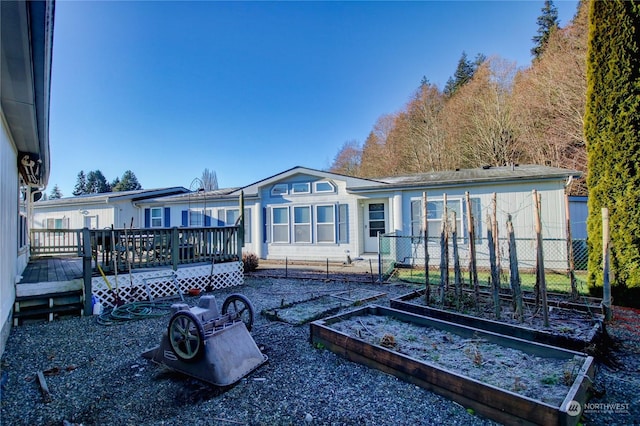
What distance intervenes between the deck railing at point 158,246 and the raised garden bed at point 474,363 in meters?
4.55

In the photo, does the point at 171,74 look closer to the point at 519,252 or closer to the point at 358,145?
the point at 519,252

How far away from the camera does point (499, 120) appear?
1897 cm

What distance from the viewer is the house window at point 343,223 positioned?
1205cm

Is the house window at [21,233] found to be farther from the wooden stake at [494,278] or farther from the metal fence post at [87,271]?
the wooden stake at [494,278]

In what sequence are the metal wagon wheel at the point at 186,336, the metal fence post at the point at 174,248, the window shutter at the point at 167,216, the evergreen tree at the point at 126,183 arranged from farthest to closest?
the evergreen tree at the point at 126,183
the window shutter at the point at 167,216
the metal fence post at the point at 174,248
the metal wagon wheel at the point at 186,336

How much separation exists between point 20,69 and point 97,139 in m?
19.2

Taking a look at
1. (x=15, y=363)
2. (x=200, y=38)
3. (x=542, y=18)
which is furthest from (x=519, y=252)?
(x=542, y=18)

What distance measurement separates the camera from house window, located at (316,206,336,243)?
12.3 metres

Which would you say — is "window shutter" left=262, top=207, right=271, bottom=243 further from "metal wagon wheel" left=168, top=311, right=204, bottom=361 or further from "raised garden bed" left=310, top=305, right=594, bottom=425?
"metal wagon wheel" left=168, top=311, right=204, bottom=361

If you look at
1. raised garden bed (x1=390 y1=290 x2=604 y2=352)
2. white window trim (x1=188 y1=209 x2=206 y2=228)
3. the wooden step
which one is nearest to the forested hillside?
raised garden bed (x1=390 y1=290 x2=604 y2=352)

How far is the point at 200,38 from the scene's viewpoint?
12.0 metres

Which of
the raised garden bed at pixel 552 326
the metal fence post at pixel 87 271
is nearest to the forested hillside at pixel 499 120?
the raised garden bed at pixel 552 326

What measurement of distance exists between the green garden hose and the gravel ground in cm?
88

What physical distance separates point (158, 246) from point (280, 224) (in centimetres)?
577
